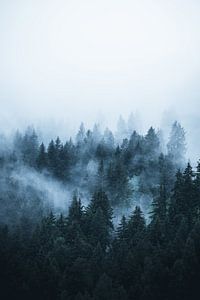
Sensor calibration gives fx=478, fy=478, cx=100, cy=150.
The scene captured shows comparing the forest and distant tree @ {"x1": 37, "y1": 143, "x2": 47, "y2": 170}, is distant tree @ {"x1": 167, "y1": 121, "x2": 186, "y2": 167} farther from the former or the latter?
distant tree @ {"x1": 37, "y1": 143, "x2": 47, "y2": 170}

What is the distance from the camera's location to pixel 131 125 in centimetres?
12950

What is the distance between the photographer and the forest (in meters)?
60.8

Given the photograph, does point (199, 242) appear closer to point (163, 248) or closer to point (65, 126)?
point (163, 248)

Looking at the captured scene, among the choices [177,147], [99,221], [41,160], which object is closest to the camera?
[99,221]

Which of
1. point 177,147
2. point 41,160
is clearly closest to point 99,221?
point 41,160

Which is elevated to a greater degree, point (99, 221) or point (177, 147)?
point (177, 147)

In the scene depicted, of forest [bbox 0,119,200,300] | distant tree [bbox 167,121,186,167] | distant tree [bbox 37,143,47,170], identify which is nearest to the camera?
forest [bbox 0,119,200,300]

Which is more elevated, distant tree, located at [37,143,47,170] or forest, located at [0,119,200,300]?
distant tree, located at [37,143,47,170]

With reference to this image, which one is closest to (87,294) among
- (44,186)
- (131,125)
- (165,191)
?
(165,191)

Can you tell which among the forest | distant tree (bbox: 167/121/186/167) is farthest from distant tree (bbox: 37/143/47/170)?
distant tree (bbox: 167/121/186/167)

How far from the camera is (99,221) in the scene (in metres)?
78.6

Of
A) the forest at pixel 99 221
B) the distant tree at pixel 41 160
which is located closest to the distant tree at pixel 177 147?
the forest at pixel 99 221

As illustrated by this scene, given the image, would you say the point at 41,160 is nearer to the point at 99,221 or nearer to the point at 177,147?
the point at 177,147

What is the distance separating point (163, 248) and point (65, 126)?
3881 inches
